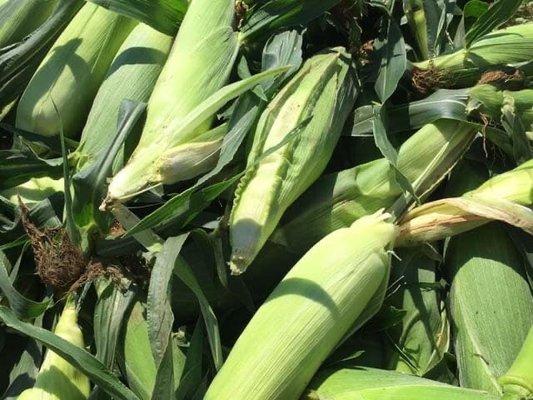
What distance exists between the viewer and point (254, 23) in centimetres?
143

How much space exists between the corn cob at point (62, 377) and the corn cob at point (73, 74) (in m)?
0.37

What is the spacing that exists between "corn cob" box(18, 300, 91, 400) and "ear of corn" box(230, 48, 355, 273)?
285 mm

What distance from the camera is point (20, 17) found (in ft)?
4.92

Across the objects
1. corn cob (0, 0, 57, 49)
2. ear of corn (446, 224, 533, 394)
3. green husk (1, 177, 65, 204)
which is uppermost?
corn cob (0, 0, 57, 49)

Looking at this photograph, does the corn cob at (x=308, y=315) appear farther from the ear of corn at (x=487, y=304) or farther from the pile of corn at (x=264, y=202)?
the ear of corn at (x=487, y=304)

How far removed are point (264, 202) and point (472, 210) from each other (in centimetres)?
35

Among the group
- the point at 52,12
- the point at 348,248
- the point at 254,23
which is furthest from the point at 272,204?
the point at 52,12

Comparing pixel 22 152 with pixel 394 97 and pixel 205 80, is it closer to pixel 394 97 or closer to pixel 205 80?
pixel 205 80

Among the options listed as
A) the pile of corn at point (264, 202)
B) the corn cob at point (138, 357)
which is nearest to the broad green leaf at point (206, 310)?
the pile of corn at point (264, 202)

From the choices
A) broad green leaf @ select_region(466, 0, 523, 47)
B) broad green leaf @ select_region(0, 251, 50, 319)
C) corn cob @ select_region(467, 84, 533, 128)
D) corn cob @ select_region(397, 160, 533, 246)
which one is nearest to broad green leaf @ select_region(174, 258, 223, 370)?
broad green leaf @ select_region(0, 251, 50, 319)

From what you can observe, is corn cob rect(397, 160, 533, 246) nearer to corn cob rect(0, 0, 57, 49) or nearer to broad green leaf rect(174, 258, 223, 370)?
broad green leaf rect(174, 258, 223, 370)

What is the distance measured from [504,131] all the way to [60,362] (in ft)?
2.73

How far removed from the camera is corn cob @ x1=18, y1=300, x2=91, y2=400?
1176mm

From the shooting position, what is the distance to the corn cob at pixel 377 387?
1.12m
